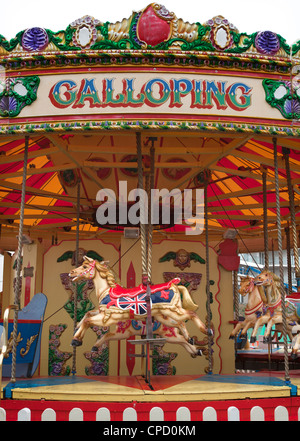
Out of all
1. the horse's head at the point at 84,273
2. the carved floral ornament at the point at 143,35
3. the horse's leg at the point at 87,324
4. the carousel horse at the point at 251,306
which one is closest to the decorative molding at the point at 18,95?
the carved floral ornament at the point at 143,35

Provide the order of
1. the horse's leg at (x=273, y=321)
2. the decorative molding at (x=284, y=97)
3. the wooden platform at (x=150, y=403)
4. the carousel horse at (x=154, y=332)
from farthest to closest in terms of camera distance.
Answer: the horse's leg at (x=273, y=321) → the carousel horse at (x=154, y=332) → the decorative molding at (x=284, y=97) → the wooden platform at (x=150, y=403)

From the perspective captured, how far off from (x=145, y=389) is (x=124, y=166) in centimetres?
314

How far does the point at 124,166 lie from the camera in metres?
6.94

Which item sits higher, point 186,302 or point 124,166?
point 124,166

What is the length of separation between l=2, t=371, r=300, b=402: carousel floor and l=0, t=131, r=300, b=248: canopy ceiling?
8.19 ft

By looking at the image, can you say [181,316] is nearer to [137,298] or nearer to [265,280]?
[137,298]

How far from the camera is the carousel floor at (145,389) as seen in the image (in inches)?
175

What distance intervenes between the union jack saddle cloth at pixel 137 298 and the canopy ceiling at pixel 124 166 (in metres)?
1.67

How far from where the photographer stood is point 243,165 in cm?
868

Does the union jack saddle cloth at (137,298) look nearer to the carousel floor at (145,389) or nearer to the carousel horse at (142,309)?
the carousel horse at (142,309)

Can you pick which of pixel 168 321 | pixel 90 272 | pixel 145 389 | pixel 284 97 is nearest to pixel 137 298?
pixel 168 321

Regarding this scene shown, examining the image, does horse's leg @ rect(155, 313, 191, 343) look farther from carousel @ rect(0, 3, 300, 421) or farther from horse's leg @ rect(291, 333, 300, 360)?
horse's leg @ rect(291, 333, 300, 360)

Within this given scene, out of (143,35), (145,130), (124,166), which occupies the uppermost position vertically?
(143,35)
